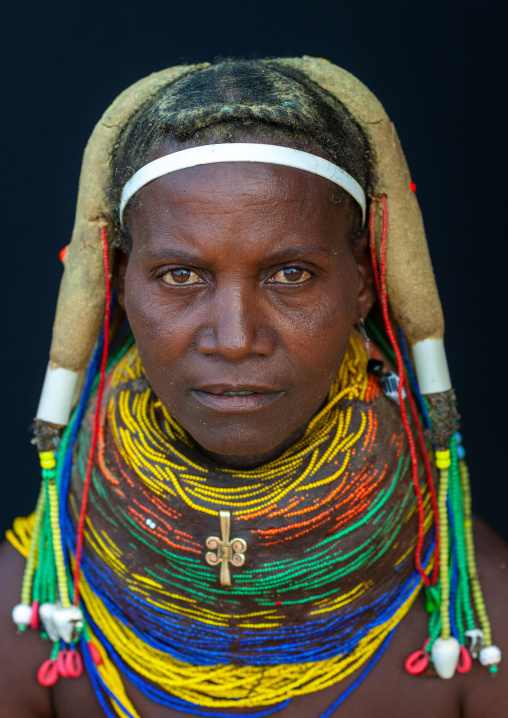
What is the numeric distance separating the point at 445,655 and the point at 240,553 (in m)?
0.49

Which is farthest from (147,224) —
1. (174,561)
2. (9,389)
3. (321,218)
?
(9,389)

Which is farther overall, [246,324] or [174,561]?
[174,561]

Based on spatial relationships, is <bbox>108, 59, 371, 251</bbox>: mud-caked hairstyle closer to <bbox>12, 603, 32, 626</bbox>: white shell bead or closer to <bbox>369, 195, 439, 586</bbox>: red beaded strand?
<bbox>369, 195, 439, 586</bbox>: red beaded strand

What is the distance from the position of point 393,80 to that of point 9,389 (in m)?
1.57

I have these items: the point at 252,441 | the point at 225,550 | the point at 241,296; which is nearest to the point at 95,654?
the point at 225,550

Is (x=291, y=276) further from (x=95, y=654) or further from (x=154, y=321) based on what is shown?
(x=95, y=654)

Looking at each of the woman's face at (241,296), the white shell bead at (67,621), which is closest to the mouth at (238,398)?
the woman's face at (241,296)

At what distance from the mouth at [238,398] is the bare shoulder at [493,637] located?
0.72 meters

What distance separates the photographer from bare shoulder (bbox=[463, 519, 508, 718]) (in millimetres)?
2033

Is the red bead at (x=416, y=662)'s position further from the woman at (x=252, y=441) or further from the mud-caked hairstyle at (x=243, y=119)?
the mud-caked hairstyle at (x=243, y=119)

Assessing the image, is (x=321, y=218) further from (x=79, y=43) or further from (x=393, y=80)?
(x=79, y=43)

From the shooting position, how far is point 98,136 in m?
1.97

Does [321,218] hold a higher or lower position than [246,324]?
higher

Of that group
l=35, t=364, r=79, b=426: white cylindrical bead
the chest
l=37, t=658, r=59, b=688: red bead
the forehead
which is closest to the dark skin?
the forehead
